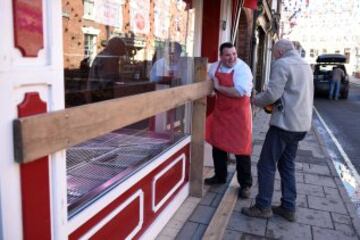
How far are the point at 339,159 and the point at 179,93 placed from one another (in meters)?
4.32

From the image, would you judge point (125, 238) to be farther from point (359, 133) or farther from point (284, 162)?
→ point (359, 133)

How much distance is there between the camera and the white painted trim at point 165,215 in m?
2.98

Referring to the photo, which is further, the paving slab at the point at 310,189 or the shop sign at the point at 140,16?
the paving slab at the point at 310,189

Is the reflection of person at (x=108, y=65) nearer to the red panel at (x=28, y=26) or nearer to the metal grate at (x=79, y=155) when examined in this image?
the metal grate at (x=79, y=155)

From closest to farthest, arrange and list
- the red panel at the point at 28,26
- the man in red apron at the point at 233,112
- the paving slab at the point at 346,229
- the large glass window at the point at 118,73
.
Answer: the red panel at the point at 28,26, the large glass window at the point at 118,73, the paving slab at the point at 346,229, the man in red apron at the point at 233,112

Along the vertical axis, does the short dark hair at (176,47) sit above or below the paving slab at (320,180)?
above

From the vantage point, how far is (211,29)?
5230 mm

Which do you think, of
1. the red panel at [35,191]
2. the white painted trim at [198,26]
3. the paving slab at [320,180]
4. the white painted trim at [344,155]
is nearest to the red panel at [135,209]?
the red panel at [35,191]

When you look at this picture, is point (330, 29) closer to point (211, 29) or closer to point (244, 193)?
point (211, 29)

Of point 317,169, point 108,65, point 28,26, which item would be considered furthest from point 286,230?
point 28,26

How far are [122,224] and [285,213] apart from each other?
1834 millimetres

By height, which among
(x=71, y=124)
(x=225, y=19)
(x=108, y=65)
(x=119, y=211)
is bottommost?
(x=119, y=211)

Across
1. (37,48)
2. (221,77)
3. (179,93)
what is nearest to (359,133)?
(221,77)

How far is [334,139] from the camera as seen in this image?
26.5 ft
